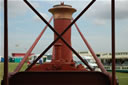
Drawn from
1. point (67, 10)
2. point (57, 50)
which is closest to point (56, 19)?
point (67, 10)

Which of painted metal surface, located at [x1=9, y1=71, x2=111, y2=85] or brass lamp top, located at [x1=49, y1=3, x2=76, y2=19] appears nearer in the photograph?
painted metal surface, located at [x1=9, y1=71, x2=111, y2=85]

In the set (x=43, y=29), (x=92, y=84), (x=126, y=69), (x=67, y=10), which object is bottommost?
(x=126, y=69)

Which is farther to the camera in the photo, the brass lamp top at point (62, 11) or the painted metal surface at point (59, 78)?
the brass lamp top at point (62, 11)

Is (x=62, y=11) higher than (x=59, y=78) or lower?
higher

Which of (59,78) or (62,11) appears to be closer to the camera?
(59,78)

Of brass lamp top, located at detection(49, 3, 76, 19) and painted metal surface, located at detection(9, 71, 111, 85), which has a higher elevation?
brass lamp top, located at detection(49, 3, 76, 19)

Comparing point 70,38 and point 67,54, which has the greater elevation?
point 70,38

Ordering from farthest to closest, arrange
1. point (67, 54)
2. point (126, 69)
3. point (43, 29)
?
point (126, 69) < point (67, 54) < point (43, 29)

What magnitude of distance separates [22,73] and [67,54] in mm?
1703

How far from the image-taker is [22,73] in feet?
6.07

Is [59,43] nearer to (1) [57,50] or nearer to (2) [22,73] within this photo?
(1) [57,50]

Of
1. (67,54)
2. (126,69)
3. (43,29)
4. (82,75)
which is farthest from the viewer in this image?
(126,69)

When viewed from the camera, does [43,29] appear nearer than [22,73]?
No

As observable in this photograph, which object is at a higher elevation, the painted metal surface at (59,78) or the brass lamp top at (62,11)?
the brass lamp top at (62,11)
